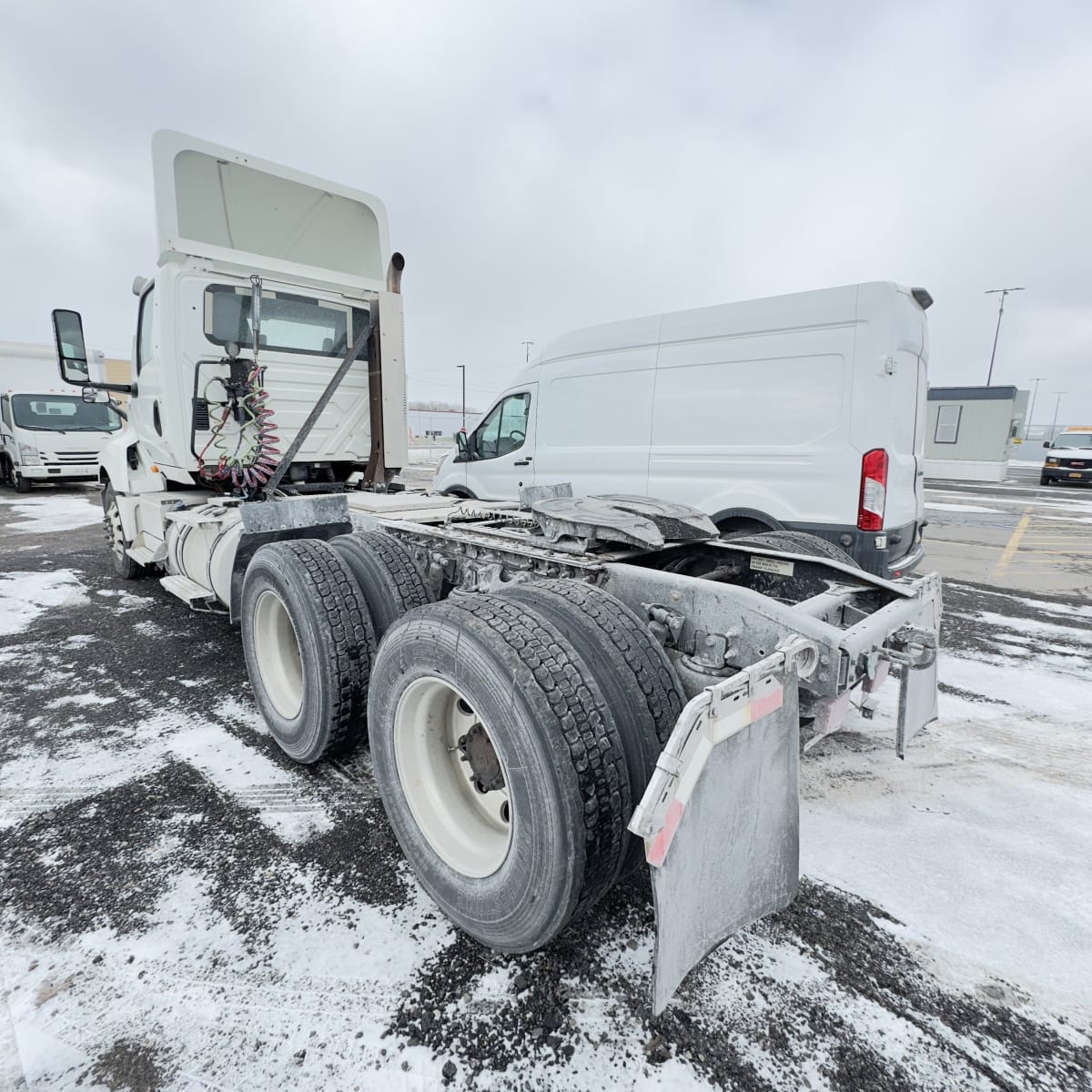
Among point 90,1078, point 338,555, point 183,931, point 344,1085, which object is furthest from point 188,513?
point 344,1085

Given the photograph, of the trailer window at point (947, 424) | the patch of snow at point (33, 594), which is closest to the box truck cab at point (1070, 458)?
the trailer window at point (947, 424)

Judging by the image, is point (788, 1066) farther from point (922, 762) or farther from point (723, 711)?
point (922, 762)

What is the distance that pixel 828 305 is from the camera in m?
4.42

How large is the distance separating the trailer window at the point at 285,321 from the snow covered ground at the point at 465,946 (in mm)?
3115

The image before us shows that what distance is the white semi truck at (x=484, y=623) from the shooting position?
160cm

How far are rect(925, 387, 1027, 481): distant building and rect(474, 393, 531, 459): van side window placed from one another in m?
22.2

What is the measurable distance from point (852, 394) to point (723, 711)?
12.2ft

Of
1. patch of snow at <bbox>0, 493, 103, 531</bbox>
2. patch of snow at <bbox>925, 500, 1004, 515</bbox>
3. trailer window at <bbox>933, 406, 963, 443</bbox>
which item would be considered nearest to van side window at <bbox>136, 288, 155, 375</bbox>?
patch of snow at <bbox>0, 493, 103, 531</bbox>

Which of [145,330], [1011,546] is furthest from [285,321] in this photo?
[1011,546]

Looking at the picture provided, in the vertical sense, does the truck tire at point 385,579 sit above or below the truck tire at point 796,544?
below

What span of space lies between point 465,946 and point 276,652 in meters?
1.87

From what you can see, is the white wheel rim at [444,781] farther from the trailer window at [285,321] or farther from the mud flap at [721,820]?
the trailer window at [285,321]

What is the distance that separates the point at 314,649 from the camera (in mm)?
2643

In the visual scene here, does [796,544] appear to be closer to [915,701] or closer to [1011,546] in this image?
[915,701]
